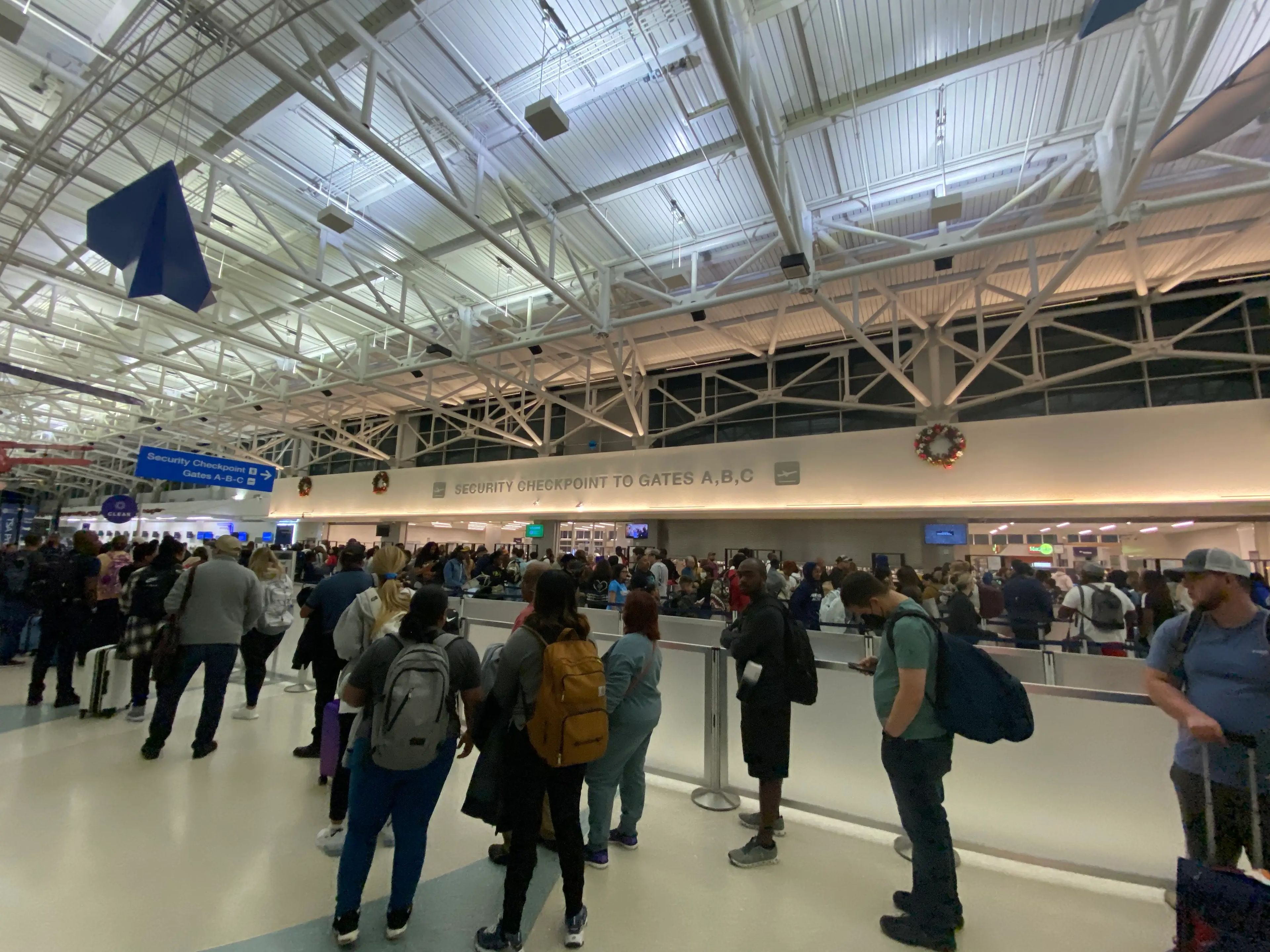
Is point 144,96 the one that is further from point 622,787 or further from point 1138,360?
point 1138,360

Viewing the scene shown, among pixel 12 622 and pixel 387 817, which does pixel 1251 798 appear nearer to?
pixel 387 817

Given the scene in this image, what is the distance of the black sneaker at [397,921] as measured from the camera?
2.15 m

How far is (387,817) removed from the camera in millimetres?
2111

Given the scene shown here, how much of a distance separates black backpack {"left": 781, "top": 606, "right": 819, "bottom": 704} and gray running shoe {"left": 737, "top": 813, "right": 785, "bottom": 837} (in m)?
0.75

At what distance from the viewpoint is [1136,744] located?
2793 millimetres

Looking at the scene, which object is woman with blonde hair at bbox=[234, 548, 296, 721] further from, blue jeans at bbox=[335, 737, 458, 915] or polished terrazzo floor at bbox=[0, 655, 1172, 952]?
blue jeans at bbox=[335, 737, 458, 915]

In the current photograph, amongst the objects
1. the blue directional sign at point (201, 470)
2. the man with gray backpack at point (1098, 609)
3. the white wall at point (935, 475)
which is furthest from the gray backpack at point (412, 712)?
the blue directional sign at point (201, 470)

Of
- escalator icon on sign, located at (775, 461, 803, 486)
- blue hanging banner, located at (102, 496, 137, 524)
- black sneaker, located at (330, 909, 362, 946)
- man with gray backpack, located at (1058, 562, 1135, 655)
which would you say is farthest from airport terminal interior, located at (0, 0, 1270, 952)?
blue hanging banner, located at (102, 496, 137, 524)

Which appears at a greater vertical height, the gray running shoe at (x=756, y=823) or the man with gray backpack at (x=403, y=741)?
the man with gray backpack at (x=403, y=741)

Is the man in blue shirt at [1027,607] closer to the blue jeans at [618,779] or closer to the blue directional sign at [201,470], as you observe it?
the blue jeans at [618,779]

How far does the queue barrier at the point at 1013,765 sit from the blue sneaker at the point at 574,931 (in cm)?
144

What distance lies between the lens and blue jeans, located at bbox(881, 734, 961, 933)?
2229 mm

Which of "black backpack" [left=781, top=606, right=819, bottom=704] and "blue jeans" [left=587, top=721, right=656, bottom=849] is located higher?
"black backpack" [left=781, top=606, right=819, bottom=704]

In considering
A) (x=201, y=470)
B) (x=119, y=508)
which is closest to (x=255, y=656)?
(x=201, y=470)
